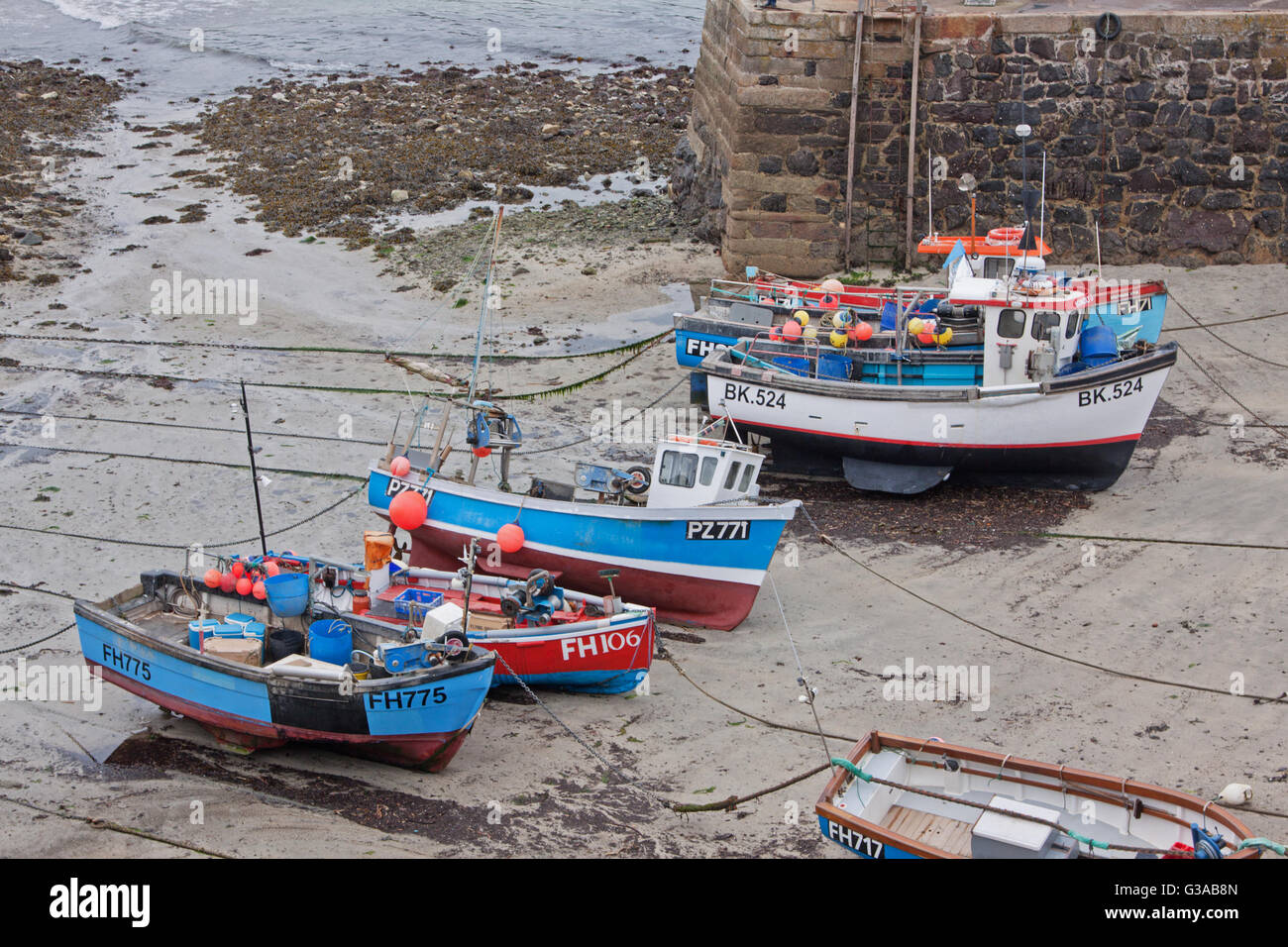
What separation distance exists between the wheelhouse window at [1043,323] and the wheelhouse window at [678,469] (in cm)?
418

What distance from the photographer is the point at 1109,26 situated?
19484mm

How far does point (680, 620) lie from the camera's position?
1309 centimetres

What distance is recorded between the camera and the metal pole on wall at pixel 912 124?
64.5ft

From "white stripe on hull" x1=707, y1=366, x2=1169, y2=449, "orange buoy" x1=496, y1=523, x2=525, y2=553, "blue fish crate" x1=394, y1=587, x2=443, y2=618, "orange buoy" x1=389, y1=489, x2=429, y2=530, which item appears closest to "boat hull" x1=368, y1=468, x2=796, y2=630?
"orange buoy" x1=496, y1=523, x2=525, y2=553

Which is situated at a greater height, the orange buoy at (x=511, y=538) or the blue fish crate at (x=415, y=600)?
the orange buoy at (x=511, y=538)

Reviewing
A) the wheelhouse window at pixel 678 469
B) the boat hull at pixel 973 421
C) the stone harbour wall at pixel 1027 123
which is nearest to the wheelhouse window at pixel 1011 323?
the boat hull at pixel 973 421

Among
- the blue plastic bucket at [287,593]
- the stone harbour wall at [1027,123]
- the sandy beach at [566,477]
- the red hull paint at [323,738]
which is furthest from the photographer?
the stone harbour wall at [1027,123]

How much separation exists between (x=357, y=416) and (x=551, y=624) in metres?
5.87

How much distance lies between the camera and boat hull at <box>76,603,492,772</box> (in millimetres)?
10289

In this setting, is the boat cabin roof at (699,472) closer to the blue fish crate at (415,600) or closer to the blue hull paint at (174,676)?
the blue fish crate at (415,600)

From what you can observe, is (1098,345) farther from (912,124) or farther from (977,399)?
(912,124)

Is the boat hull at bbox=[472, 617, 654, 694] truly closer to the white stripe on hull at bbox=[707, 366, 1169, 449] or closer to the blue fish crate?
the blue fish crate

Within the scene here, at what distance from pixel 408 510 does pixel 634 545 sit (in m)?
2.05

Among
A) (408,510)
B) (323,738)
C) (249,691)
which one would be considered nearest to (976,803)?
(323,738)
